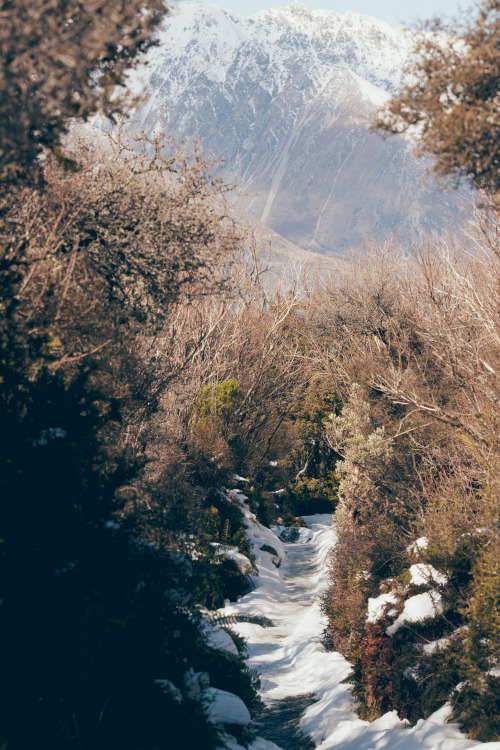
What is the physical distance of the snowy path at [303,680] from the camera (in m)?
8.42

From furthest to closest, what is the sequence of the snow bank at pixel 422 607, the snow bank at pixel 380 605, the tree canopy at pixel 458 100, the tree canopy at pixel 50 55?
the snow bank at pixel 380 605 < the snow bank at pixel 422 607 < the tree canopy at pixel 458 100 < the tree canopy at pixel 50 55

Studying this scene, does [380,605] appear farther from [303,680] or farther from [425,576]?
[303,680]

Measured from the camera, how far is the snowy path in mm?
8422

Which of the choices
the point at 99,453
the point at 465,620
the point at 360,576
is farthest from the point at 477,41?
the point at 360,576

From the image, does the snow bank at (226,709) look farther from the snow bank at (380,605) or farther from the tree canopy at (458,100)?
the tree canopy at (458,100)

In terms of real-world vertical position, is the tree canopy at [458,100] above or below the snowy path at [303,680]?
above

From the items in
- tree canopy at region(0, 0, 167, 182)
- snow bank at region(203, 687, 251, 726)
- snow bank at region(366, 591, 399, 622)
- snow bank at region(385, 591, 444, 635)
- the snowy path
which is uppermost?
tree canopy at region(0, 0, 167, 182)

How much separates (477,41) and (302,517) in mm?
25757

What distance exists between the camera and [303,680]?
472 inches

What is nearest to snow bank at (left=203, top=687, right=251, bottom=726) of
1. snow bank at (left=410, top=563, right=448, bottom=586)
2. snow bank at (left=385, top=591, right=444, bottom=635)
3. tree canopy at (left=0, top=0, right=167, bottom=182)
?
snow bank at (left=385, top=591, right=444, bottom=635)

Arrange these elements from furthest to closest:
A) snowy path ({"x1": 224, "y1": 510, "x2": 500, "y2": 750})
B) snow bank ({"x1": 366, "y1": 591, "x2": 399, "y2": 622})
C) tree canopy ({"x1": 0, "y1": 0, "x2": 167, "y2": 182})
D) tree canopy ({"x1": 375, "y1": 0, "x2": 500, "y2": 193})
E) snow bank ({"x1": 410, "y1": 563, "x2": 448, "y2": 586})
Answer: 1. snow bank ({"x1": 366, "y1": 591, "x2": 399, "y2": 622})
2. snow bank ({"x1": 410, "y1": 563, "x2": 448, "y2": 586})
3. snowy path ({"x1": 224, "y1": 510, "x2": 500, "y2": 750})
4. tree canopy ({"x1": 375, "y1": 0, "x2": 500, "y2": 193})
5. tree canopy ({"x1": 0, "y1": 0, "x2": 167, "y2": 182})

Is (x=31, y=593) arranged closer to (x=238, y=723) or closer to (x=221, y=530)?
(x=238, y=723)

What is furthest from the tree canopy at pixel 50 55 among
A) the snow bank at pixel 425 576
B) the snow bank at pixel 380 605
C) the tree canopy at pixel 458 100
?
the snow bank at pixel 380 605

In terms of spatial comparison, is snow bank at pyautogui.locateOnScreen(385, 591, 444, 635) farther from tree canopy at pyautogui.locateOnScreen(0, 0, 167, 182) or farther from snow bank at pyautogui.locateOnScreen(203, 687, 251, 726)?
A: tree canopy at pyautogui.locateOnScreen(0, 0, 167, 182)
